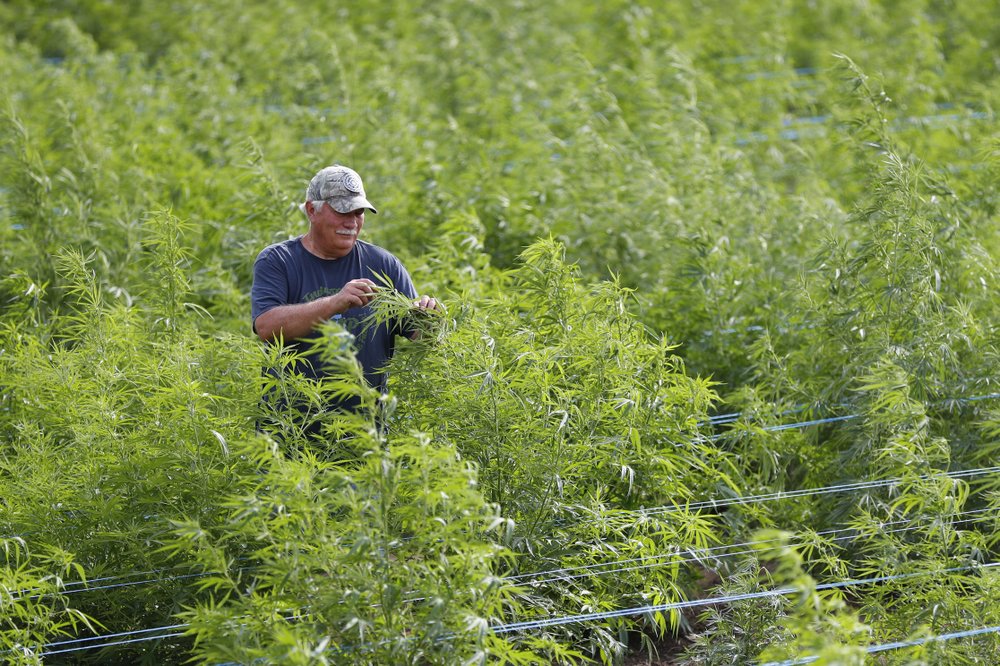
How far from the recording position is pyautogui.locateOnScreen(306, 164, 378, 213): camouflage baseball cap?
471 centimetres

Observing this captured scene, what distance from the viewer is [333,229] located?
4746 mm

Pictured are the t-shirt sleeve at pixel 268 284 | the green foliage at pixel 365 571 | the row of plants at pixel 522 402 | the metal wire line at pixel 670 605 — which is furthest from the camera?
the t-shirt sleeve at pixel 268 284

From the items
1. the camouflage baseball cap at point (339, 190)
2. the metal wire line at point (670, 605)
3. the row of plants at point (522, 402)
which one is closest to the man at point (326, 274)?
the camouflage baseball cap at point (339, 190)

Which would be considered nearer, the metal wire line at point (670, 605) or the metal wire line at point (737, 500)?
the metal wire line at point (670, 605)

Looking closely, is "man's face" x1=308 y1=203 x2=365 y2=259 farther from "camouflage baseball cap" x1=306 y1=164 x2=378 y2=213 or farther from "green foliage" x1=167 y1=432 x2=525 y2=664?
"green foliage" x1=167 y1=432 x2=525 y2=664

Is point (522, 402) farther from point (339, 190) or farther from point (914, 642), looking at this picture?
point (914, 642)

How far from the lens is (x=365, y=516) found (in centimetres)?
414

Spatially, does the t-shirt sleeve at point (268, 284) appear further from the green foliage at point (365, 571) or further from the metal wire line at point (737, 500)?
the metal wire line at point (737, 500)

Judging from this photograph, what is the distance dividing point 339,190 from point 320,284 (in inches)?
14.3

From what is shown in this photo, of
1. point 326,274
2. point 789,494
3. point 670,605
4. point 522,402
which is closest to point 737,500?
point 789,494

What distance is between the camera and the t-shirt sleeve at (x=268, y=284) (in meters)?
4.70

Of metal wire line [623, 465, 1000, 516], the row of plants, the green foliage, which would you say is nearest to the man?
the row of plants

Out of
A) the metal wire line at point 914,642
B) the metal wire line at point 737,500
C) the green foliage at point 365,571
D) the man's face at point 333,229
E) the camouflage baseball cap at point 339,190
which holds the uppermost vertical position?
the camouflage baseball cap at point 339,190

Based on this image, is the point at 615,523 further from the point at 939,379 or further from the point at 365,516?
the point at 939,379
